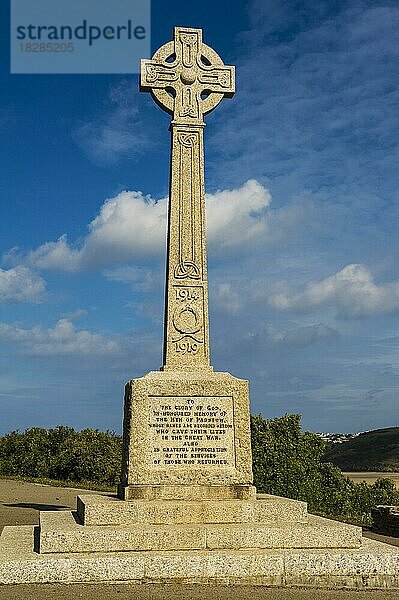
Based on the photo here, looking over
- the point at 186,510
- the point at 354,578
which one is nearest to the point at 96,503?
the point at 186,510

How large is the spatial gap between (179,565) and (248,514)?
1.46m

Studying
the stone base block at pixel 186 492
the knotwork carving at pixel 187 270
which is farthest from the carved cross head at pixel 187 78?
the stone base block at pixel 186 492

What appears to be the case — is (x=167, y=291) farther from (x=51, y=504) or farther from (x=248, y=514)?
(x=51, y=504)

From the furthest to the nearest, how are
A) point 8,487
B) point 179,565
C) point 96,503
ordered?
point 8,487, point 96,503, point 179,565

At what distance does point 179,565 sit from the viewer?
6727mm

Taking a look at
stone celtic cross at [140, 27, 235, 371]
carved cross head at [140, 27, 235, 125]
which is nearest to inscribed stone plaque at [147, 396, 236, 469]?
stone celtic cross at [140, 27, 235, 371]

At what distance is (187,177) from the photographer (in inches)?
381

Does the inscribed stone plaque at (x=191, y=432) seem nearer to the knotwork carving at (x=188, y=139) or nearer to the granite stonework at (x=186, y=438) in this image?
the granite stonework at (x=186, y=438)

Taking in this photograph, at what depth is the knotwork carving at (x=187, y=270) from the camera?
9359 millimetres

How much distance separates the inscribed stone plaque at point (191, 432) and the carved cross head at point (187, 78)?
173 inches

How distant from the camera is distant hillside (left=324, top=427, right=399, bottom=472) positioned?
7062cm

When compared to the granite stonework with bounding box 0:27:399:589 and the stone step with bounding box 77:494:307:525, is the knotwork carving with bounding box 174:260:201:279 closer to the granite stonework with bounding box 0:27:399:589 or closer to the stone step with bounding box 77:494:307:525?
the granite stonework with bounding box 0:27:399:589

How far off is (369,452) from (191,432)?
74.5 metres

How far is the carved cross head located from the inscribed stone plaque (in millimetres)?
4387
